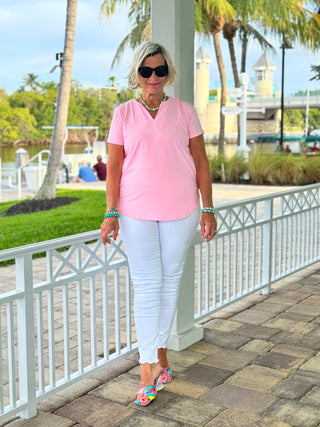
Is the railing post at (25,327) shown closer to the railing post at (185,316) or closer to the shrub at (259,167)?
the railing post at (185,316)

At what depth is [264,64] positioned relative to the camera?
86.2 metres

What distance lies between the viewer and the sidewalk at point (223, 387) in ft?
9.09

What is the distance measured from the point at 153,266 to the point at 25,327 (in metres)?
0.65

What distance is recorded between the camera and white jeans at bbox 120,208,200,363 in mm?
2816

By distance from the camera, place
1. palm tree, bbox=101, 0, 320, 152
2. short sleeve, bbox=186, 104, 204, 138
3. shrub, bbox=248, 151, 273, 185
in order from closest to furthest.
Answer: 1. short sleeve, bbox=186, 104, 204, 138
2. shrub, bbox=248, 151, 273, 185
3. palm tree, bbox=101, 0, 320, 152

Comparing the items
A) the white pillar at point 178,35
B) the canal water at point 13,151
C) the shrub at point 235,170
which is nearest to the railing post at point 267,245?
the white pillar at point 178,35

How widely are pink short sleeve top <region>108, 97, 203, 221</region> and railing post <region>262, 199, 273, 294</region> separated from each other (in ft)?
7.21

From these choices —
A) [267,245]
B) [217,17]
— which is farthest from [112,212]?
[217,17]

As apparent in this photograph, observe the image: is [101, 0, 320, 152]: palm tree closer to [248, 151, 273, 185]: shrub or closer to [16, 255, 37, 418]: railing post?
[248, 151, 273, 185]: shrub

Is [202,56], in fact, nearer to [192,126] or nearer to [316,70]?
[316,70]

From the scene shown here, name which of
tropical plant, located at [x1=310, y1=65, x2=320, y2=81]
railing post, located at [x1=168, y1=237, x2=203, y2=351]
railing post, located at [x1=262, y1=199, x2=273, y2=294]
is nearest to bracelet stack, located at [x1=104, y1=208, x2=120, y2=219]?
railing post, located at [x1=168, y1=237, x2=203, y2=351]

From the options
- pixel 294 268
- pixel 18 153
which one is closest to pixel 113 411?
pixel 294 268

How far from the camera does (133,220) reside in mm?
2797

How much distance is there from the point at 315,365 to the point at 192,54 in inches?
77.3
